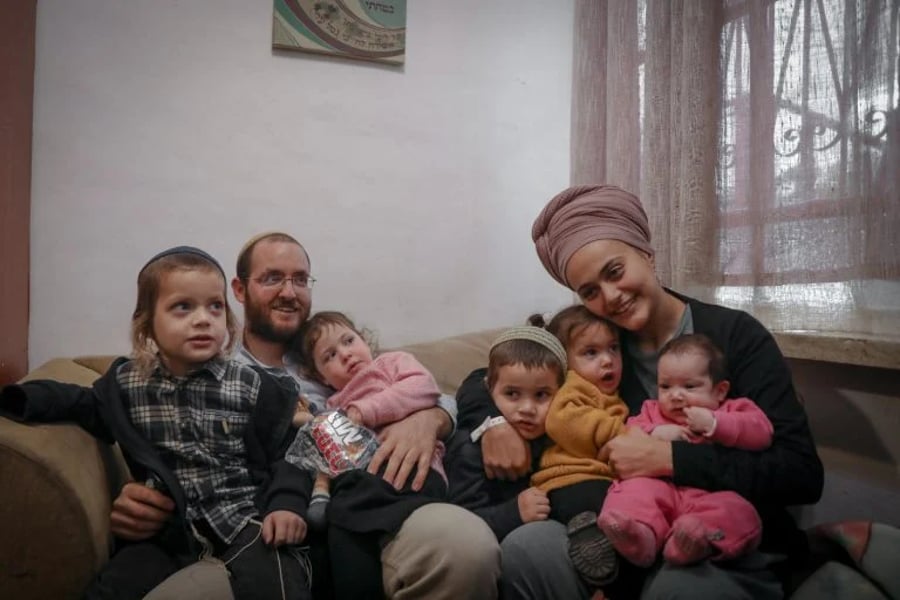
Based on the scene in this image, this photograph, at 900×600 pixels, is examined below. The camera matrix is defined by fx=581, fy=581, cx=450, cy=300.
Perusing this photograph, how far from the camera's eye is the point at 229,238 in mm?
2023

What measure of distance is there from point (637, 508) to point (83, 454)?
3.46 ft

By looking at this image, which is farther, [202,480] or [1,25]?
[1,25]

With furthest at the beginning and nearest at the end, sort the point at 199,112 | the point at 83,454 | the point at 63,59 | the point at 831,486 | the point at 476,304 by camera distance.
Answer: the point at 476,304, the point at 199,112, the point at 63,59, the point at 831,486, the point at 83,454

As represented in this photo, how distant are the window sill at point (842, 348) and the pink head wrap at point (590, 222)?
43 centimetres

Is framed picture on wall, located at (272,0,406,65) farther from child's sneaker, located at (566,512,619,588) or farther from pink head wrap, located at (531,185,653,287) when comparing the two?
child's sneaker, located at (566,512,619,588)

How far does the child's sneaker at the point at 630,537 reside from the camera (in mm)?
977

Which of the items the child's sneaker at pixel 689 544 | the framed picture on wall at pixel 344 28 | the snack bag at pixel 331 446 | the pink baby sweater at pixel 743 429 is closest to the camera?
the child's sneaker at pixel 689 544

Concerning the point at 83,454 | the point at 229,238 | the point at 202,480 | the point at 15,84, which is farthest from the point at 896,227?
the point at 15,84

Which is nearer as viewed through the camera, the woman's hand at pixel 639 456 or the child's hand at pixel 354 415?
the woman's hand at pixel 639 456

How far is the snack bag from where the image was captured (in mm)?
1290

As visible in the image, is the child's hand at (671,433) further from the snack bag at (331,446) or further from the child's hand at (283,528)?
the child's hand at (283,528)

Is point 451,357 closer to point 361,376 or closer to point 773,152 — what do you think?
point 361,376

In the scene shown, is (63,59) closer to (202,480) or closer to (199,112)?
(199,112)

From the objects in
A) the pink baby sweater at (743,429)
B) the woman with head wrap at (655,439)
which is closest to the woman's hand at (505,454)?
the woman with head wrap at (655,439)
